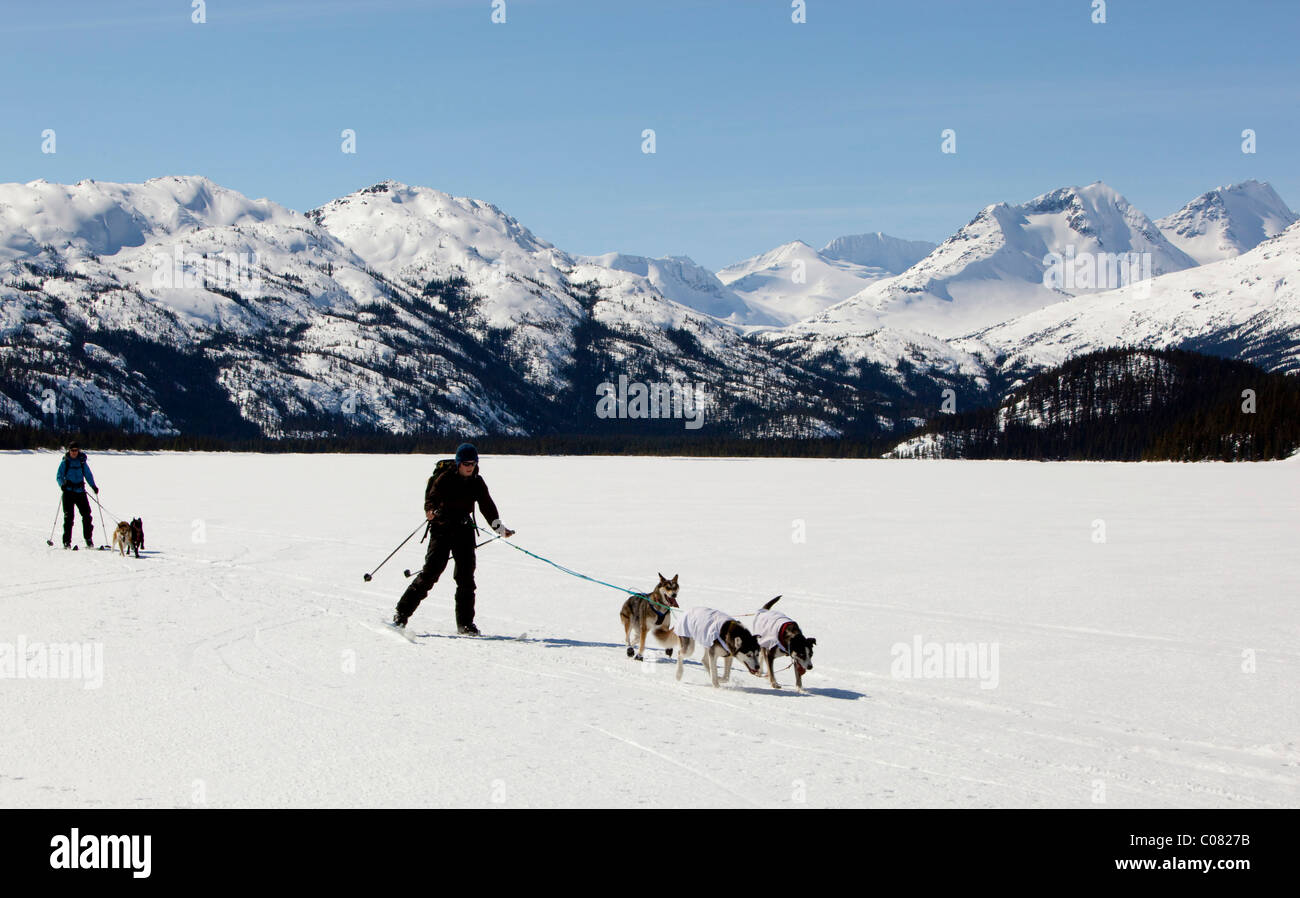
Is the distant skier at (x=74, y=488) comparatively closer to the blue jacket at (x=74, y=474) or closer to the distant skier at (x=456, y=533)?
the blue jacket at (x=74, y=474)

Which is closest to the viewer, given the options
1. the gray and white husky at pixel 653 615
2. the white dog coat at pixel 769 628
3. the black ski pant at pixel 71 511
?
the white dog coat at pixel 769 628

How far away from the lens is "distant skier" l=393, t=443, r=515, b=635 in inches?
505

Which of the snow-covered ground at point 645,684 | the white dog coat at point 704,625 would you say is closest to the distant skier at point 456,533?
the snow-covered ground at point 645,684

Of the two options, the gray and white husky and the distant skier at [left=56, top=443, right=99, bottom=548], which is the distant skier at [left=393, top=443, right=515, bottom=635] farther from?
the distant skier at [left=56, top=443, right=99, bottom=548]

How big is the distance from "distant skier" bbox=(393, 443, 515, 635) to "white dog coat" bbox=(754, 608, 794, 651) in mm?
3919

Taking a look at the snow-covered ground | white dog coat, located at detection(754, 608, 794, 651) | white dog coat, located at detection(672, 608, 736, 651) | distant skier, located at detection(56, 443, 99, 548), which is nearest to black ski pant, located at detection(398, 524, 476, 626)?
the snow-covered ground

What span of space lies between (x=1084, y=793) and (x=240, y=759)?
6.25 metres

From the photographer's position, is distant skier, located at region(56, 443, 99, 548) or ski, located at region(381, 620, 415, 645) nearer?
ski, located at region(381, 620, 415, 645)

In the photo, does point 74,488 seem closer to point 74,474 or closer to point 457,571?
point 74,474

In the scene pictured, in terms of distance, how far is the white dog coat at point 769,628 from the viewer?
33.4ft

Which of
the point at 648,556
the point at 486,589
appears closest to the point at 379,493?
the point at 648,556

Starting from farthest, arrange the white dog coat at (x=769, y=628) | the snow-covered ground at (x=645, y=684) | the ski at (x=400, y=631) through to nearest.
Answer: the ski at (x=400, y=631) → the white dog coat at (x=769, y=628) → the snow-covered ground at (x=645, y=684)

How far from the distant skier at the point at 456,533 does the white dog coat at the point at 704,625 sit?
312cm
